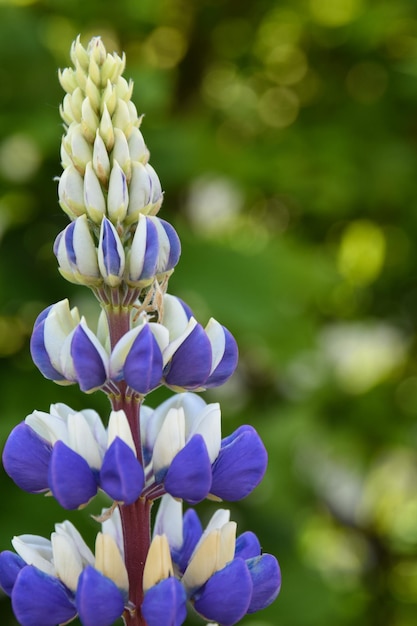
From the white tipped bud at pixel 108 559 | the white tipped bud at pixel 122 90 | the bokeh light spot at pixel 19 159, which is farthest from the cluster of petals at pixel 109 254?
the bokeh light spot at pixel 19 159

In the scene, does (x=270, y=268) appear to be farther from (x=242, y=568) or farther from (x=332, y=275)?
(x=242, y=568)

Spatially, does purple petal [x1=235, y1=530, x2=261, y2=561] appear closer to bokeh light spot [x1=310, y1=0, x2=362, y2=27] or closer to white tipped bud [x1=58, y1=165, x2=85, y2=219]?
white tipped bud [x1=58, y1=165, x2=85, y2=219]

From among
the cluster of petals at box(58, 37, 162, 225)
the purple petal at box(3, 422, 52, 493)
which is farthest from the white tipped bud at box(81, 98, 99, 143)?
the purple petal at box(3, 422, 52, 493)

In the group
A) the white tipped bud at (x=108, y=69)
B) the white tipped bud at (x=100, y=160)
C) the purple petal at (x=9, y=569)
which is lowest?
the purple petal at (x=9, y=569)

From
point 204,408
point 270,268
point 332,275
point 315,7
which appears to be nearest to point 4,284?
point 270,268

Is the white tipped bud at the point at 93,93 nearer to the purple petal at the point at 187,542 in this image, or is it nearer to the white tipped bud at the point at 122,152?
the white tipped bud at the point at 122,152

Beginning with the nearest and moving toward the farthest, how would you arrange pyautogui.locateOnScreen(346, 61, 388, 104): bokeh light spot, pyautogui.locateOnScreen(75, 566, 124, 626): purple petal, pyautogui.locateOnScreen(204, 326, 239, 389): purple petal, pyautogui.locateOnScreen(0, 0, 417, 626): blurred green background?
1. pyautogui.locateOnScreen(75, 566, 124, 626): purple petal
2. pyautogui.locateOnScreen(204, 326, 239, 389): purple petal
3. pyautogui.locateOnScreen(0, 0, 417, 626): blurred green background
4. pyautogui.locateOnScreen(346, 61, 388, 104): bokeh light spot

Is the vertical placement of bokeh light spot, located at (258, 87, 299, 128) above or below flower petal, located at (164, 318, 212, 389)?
below

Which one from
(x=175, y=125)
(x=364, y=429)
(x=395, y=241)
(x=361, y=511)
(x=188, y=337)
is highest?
(x=188, y=337)
